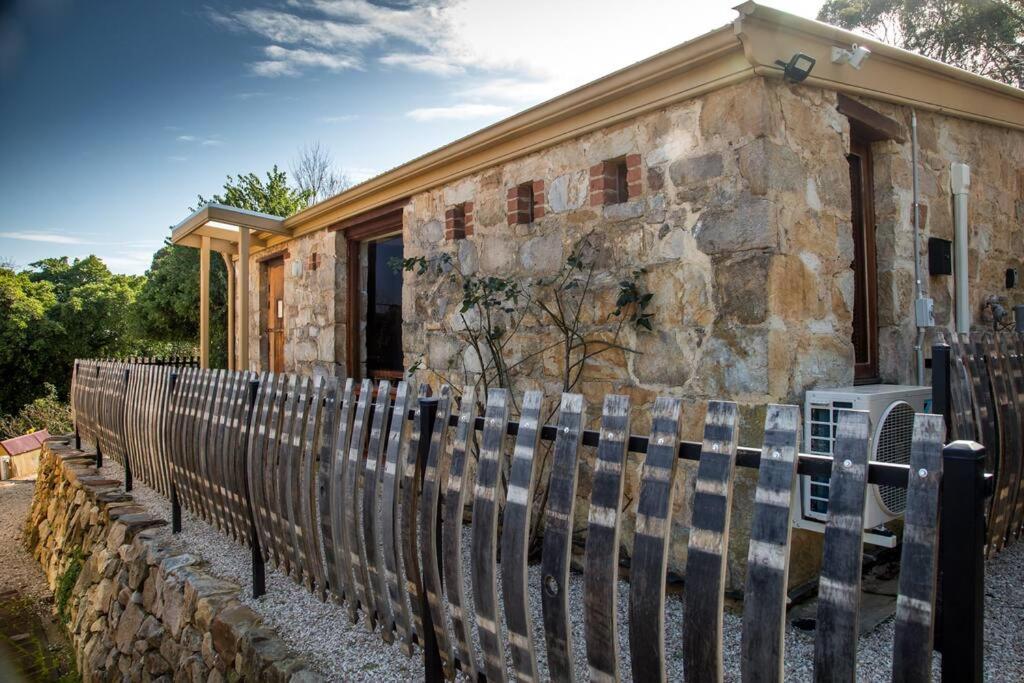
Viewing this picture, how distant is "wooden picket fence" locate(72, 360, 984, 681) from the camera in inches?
50.3

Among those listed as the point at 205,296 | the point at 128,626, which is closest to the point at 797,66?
the point at 128,626

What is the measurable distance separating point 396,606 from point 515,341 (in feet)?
6.22

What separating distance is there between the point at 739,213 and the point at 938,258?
1.64 metres

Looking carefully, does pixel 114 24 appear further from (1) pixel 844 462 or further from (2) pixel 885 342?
(2) pixel 885 342

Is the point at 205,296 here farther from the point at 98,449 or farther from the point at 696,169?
the point at 696,169

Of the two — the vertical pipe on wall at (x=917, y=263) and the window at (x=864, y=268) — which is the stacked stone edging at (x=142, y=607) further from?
the vertical pipe on wall at (x=917, y=263)

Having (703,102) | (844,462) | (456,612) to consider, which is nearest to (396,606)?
(456,612)

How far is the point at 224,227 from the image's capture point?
6922mm

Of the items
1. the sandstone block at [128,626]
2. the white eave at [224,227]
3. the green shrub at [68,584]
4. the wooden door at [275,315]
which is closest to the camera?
the sandstone block at [128,626]

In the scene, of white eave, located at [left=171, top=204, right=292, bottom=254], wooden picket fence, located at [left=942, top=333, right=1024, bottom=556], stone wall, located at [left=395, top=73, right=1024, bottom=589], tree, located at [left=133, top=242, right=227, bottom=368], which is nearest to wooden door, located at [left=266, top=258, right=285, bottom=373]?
white eave, located at [left=171, top=204, right=292, bottom=254]

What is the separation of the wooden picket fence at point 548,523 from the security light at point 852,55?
2138 millimetres

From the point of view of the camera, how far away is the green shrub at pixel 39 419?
12.5 meters

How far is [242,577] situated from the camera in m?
A: 3.42

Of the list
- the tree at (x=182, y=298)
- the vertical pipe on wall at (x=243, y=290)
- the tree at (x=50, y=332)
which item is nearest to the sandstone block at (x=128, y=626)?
the vertical pipe on wall at (x=243, y=290)
